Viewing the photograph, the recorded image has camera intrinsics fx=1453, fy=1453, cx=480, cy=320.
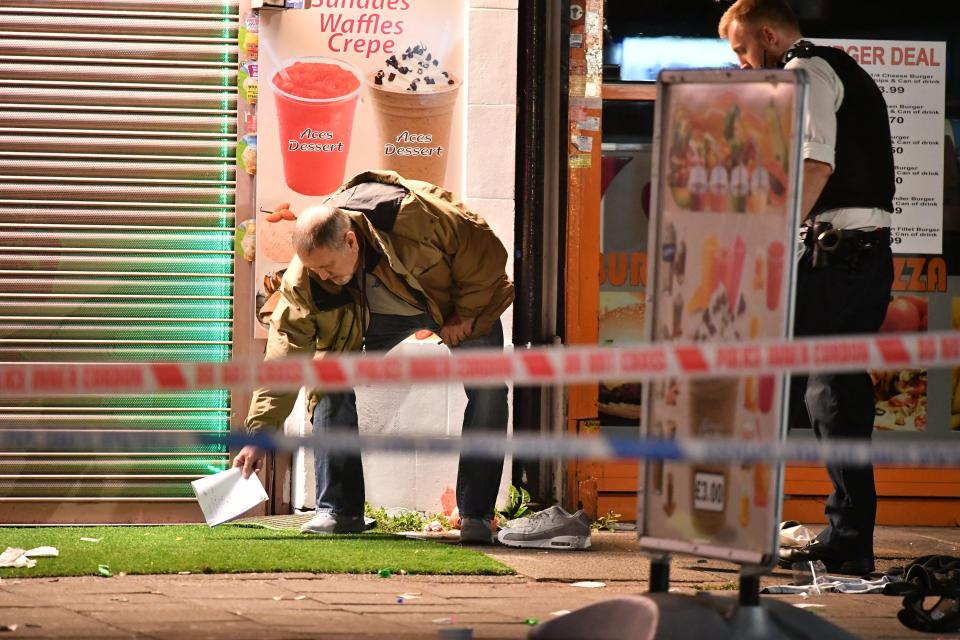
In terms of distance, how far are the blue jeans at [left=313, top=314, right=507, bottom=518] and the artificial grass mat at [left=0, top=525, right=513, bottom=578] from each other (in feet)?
0.71

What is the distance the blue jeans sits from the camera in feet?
20.6

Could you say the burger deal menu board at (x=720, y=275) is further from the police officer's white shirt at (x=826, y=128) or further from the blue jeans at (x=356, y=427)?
the blue jeans at (x=356, y=427)

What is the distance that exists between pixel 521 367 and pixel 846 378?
2.17 meters

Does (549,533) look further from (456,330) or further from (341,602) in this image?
(341,602)

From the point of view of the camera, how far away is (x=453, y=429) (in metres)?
6.95

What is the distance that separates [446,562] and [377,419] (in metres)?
1.56

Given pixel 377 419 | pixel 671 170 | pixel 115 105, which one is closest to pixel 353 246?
pixel 377 419

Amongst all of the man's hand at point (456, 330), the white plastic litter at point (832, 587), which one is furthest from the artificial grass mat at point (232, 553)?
the white plastic litter at point (832, 587)

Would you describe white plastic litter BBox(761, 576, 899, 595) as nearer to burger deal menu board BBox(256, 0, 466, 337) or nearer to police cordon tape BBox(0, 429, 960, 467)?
police cordon tape BBox(0, 429, 960, 467)

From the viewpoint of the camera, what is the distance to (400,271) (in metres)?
6.07

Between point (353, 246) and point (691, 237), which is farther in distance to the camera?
point (353, 246)

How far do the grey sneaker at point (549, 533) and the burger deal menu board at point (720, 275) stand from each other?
2496 mm

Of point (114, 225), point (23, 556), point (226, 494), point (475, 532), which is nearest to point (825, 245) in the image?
point (475, 532)

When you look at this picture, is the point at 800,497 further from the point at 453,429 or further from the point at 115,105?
the point at 115,105
